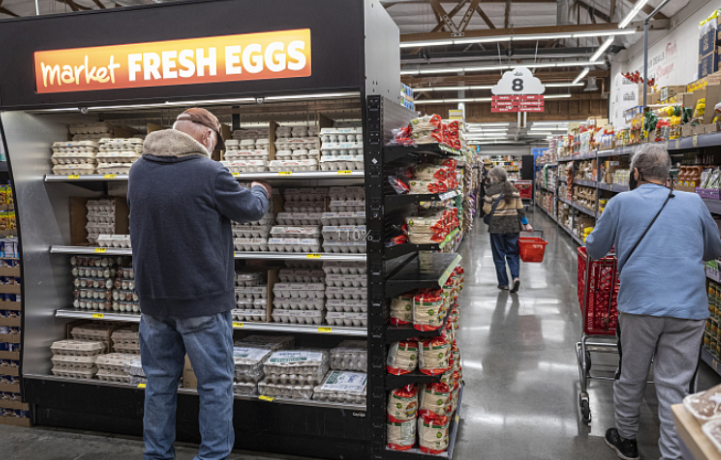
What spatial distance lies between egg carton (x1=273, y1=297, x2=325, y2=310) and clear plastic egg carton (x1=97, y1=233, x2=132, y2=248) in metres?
1.23

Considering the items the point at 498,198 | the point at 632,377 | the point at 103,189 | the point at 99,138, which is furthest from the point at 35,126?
the point at 498,198

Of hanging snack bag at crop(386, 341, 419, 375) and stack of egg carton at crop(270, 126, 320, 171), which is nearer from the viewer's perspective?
hanging snack bag at crop(386, 341, 419, 375)

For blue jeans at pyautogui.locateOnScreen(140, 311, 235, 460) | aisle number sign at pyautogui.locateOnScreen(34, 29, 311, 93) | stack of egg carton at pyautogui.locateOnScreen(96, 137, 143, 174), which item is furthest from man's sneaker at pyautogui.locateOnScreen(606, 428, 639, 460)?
stack of egg carton at pyautogui.locateOnScreen(96, 137, 143, 174)

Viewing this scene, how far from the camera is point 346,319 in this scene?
3350mm

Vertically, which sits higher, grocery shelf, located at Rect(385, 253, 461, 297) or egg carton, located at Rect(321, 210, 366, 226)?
egg carton, located at Rect(321, 210, 366, 226)

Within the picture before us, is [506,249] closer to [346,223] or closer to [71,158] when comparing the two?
[346,223]

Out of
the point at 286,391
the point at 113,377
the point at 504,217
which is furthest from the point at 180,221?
the point at 504,217

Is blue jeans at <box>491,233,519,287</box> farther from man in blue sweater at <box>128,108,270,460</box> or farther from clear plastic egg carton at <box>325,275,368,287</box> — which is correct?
man in blue sweater at <box>128,108,270,460</box>

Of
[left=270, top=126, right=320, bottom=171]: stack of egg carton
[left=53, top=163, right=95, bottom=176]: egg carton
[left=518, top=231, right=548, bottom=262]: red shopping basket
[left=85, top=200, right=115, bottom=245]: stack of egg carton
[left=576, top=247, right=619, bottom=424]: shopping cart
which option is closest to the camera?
[left=270, top=126, right=320, bottom=171]: stack of egg carton

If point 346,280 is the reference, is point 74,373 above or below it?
below

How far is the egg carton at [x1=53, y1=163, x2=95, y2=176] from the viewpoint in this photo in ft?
11.8

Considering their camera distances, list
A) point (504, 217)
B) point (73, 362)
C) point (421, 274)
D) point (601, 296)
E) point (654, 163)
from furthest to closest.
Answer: point (504, 217) → point (601, 296) → point (73, 362) → point (421, 274) → point (654, 163)

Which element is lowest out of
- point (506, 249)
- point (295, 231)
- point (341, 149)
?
point (506, 249)

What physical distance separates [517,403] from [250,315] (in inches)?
85.4
